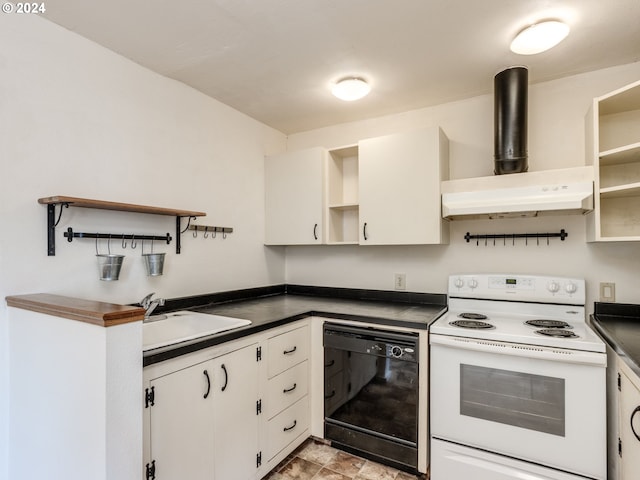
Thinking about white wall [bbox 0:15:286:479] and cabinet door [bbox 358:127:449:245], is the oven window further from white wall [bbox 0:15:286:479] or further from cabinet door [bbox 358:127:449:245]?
white wall [bbox 0:15:286:479]

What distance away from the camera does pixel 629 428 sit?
1.33 metres

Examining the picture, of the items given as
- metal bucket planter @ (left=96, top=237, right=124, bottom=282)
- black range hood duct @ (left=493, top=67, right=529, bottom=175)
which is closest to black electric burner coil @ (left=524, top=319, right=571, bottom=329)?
black range hood duct @ (left=493, top=67, right=529, bottom=175)

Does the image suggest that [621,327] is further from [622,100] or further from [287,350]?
[287,350]

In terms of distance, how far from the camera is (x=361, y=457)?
81.7 inches

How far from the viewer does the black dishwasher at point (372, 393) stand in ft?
6.23

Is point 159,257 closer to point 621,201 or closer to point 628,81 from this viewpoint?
point 621,201

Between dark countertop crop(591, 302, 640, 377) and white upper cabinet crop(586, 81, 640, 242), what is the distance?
0.41 meters

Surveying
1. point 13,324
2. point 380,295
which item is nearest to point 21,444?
point 13,324

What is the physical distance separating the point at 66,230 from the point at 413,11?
6.22 feet

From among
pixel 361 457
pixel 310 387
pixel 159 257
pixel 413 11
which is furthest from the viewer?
pixel 310 387

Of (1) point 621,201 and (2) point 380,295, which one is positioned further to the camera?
(2) point 380,295

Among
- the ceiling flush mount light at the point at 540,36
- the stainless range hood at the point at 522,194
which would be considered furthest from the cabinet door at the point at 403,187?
the ceiling flush mount light at the point at 540,36

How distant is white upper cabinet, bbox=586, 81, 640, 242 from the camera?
5.93 ft

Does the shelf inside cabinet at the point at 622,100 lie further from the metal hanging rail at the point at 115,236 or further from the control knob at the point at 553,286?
the metal hanging rail at the point at 115,236
